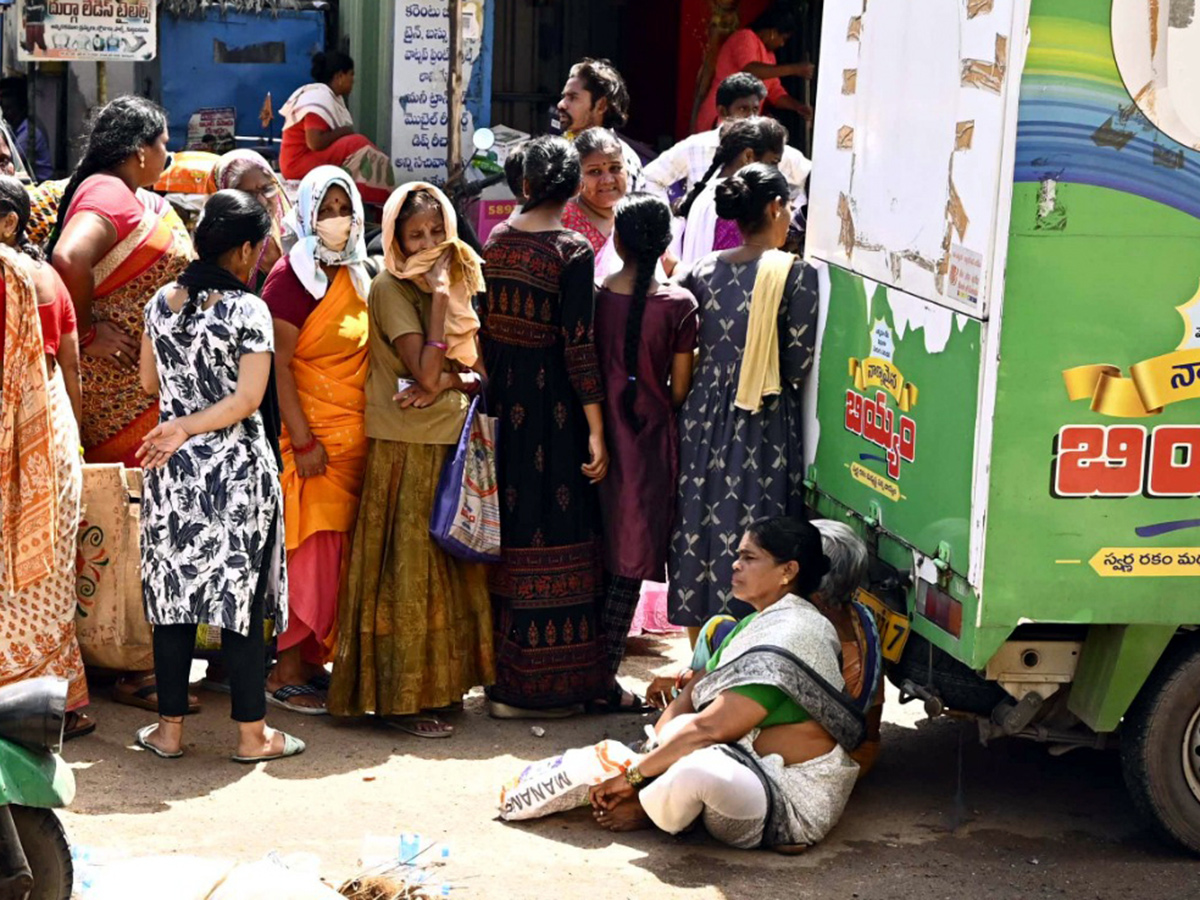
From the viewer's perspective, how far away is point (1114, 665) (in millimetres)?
4527

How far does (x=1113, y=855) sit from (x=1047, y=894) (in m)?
0.37

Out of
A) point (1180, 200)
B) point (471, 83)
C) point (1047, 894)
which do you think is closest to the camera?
point (1180, 200)

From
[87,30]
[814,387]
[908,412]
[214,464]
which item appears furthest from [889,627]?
[87,30]

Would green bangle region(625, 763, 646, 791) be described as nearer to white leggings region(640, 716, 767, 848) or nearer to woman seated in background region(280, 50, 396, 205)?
white leggings region(640, 716, 767, 848)

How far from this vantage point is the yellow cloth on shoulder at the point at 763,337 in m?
5.46

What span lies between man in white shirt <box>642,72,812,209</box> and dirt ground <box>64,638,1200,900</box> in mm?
2587

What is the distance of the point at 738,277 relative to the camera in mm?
5551

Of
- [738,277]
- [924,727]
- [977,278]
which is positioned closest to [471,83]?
[738,277]

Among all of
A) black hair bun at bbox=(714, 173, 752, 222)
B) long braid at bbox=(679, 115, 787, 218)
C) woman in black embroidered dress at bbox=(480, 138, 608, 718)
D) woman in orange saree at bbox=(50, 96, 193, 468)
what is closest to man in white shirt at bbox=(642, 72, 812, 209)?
long braid at bbox=(679, 115, 787, 218)

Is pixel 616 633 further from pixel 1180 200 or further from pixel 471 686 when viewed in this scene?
pixel 1180 200

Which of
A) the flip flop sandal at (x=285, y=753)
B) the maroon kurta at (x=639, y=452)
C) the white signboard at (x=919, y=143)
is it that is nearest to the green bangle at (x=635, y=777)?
the maroon kurta at (x=639, y=452)

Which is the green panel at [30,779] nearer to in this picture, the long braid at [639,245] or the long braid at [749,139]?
the long braid at [639,245]

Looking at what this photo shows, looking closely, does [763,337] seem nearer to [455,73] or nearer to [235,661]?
[235,661]

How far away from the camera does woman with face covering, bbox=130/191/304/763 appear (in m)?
5.02
